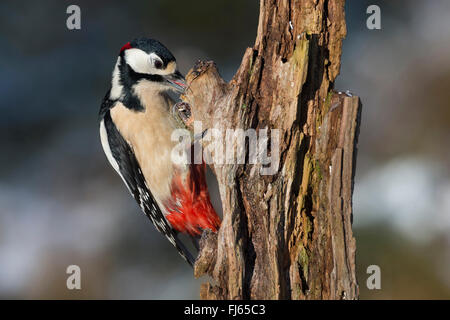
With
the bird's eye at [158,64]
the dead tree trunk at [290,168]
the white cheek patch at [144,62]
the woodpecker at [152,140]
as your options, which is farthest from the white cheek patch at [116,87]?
the dead tree trunk at [290,168]

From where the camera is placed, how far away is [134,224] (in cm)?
488

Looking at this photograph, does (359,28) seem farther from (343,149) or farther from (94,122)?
(343,149)

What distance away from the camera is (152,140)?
2.37m

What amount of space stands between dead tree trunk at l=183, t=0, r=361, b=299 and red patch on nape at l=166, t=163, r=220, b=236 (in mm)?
546

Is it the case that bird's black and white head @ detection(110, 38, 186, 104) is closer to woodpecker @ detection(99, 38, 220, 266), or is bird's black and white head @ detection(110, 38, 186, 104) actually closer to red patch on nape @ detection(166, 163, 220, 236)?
woodpecker @ detection(99, 38, 220, 266)

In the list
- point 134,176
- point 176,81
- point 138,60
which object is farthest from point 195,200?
point 138,60

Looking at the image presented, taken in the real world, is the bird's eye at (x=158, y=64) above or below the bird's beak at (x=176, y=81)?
above

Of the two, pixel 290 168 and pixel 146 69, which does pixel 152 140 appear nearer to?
pixel 146 69

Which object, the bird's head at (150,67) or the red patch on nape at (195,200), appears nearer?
the bird's head at (150,67)

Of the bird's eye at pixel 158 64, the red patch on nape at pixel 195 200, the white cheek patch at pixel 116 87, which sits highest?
the bird's eye at pixel 158 64

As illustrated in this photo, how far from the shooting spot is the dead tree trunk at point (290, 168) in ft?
5.78

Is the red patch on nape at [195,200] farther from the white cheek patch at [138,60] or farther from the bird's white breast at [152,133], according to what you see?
the white cheek patch at [138,60]
